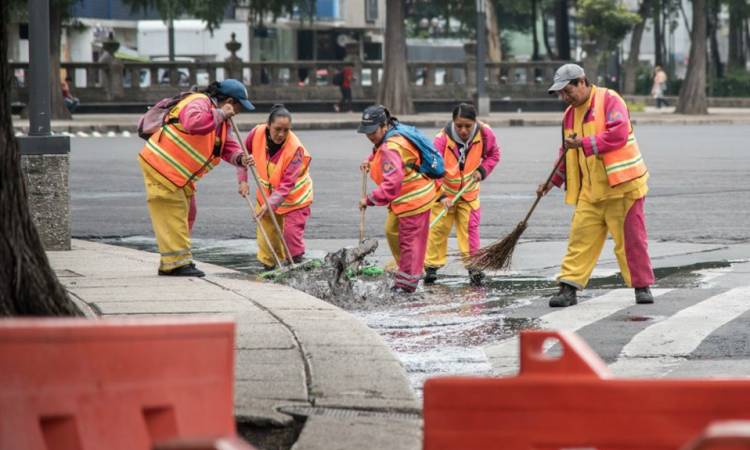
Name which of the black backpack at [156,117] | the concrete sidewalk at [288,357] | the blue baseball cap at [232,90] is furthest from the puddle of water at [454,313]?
the black backpack at [156,117]

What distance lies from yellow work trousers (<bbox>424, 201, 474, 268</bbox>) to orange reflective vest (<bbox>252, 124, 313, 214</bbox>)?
1.03m

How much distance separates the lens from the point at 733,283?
11.9 metres

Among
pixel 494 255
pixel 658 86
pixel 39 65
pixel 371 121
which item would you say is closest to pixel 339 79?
pixel 658 86

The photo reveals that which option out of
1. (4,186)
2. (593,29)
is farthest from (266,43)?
(4,186)

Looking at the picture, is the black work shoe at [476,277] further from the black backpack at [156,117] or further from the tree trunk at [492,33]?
the tree trunk at [492,33]

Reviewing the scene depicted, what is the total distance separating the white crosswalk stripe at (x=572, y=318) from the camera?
28.7 feet

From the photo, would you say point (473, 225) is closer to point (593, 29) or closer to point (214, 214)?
point (214, 214)

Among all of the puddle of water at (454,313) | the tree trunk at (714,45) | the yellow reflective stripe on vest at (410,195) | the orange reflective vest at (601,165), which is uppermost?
the tree trunk at (714,45)

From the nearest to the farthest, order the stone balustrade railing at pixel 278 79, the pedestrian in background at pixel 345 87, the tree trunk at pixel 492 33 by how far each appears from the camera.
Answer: the stone balustrade railing at pixel 278 79 → the pedestrian in background at pixel 345 87 → the tree trunk at pixel 492 33

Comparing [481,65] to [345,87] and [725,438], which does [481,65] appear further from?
[725,438]

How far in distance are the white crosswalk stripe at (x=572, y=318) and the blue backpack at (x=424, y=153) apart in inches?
59.8

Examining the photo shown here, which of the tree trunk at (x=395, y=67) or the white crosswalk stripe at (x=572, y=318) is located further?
the tree trunk at (x=395, y=67)

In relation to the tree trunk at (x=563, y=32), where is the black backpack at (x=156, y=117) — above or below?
below

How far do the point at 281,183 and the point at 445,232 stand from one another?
1374 mm
